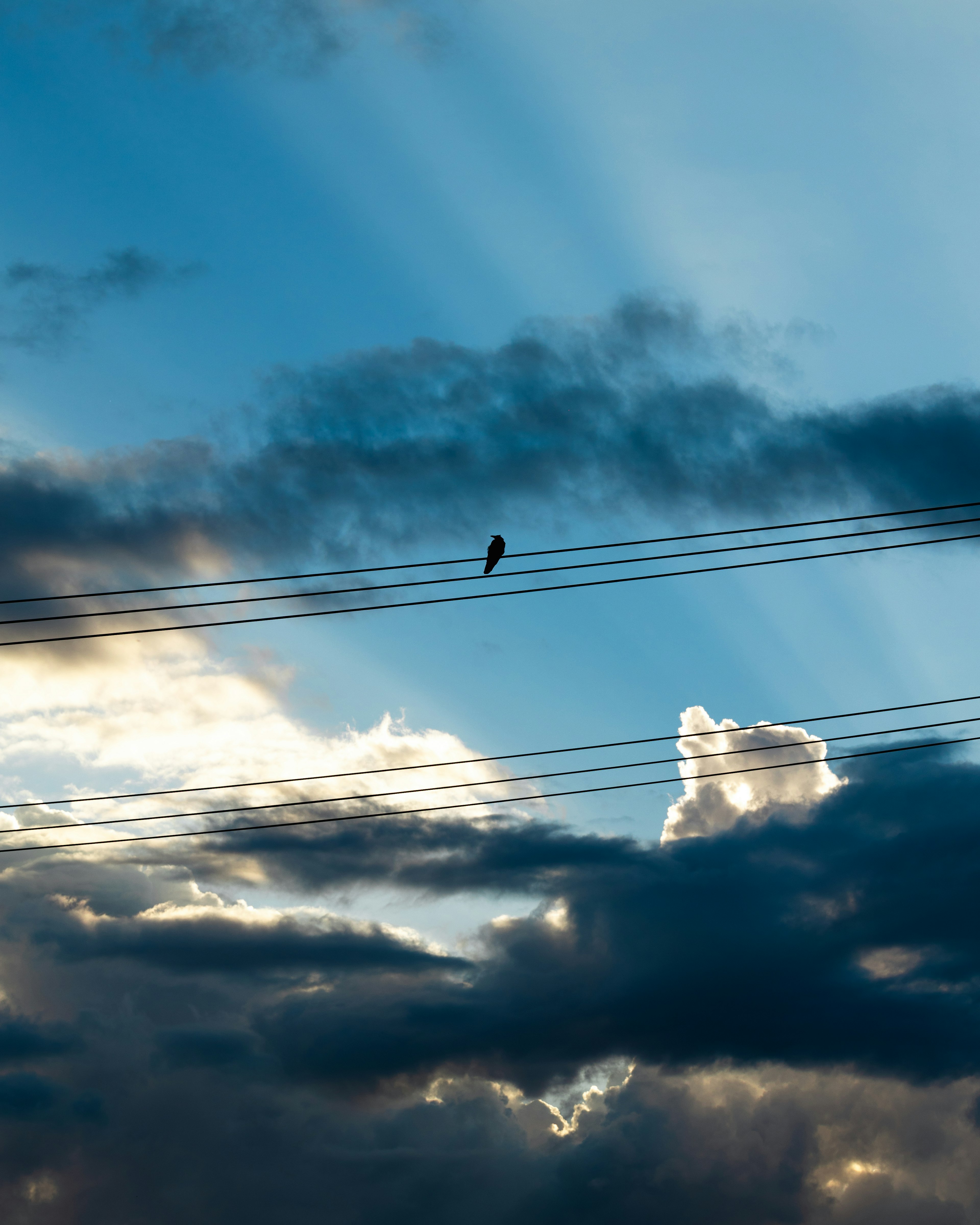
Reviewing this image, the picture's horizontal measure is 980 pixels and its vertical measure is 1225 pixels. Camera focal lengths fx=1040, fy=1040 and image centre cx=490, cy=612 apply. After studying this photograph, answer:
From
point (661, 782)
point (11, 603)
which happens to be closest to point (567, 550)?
point (661, 782)

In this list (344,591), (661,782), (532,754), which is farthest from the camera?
(661,782)

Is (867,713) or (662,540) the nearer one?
(662,540)

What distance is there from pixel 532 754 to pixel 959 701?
42.8 feet

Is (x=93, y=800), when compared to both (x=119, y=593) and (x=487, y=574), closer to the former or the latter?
(x=119, y=593)

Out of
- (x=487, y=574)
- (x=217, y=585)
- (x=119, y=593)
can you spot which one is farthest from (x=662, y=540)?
(x=119, y=593)

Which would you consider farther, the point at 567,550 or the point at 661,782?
the point at 661,782

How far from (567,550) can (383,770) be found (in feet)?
31.4

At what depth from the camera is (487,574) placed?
1204 inches

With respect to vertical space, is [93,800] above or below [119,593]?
below

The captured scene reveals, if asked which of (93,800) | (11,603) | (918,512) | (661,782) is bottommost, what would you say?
(661,782)

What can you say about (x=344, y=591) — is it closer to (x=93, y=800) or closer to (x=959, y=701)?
(x=93, y=800)

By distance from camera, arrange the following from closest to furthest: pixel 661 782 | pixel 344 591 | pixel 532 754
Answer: pixel 344 591 < pixel 532 754 < pixel 661 782

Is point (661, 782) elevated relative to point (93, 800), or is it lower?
lower

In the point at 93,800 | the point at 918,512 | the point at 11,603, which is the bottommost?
the point at 93,800
